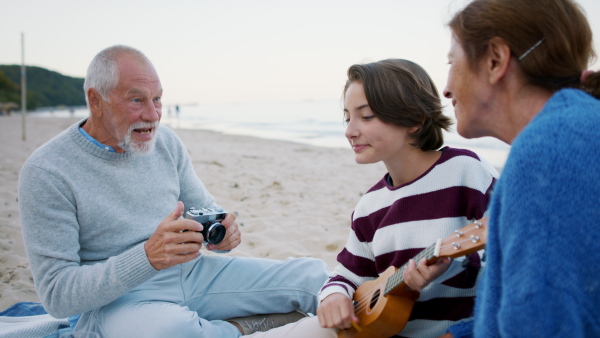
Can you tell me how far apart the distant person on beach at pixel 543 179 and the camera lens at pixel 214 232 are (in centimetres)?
137

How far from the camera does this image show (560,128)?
3.46 ft

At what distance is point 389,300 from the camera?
5.72 ft

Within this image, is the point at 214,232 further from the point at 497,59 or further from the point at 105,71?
the point at 497,59

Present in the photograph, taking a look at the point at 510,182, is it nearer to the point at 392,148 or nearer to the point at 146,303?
the point at 392,148

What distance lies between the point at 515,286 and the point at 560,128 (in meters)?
0.38

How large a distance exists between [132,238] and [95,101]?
0.77 m

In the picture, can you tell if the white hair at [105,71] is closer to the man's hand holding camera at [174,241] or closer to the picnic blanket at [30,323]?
the man's hand holding camera at [174,241]

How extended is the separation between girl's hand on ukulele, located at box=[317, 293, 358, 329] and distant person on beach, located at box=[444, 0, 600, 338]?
0.71m

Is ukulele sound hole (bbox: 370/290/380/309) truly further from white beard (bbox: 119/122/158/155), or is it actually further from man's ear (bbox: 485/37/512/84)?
white beard (bbox: 119/122/158/155)

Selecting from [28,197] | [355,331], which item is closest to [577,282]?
[355,331]

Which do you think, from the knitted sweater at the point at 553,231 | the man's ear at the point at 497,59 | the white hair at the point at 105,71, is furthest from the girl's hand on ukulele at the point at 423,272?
the white hair at the point at 105,71

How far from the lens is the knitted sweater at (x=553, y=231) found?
1.00 meters

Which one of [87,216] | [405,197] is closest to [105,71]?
[87,216]

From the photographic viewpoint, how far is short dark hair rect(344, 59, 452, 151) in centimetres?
201
